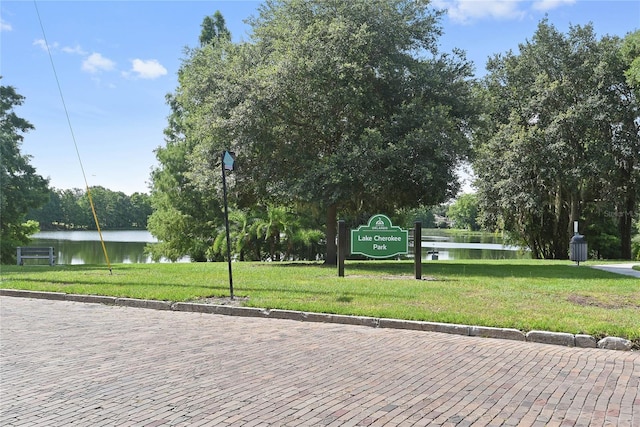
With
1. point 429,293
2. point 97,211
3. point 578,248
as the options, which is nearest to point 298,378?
point 429,293

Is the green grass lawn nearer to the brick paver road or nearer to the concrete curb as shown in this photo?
the concrete curb

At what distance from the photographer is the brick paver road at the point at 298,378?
429cm

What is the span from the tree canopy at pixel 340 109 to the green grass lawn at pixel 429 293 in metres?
3.49

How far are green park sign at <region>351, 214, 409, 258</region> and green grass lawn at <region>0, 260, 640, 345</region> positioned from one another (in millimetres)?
730

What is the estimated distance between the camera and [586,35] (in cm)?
3173


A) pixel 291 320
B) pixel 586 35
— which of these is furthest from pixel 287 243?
pixel 291 320

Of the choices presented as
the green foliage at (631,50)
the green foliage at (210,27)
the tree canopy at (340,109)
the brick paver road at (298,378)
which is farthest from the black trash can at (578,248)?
the green foliage at (210,27)

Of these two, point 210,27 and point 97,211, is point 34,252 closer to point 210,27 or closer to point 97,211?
point 210,27

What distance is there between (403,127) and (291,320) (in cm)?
1091

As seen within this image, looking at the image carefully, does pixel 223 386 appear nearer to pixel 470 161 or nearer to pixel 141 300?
pixel 141 300

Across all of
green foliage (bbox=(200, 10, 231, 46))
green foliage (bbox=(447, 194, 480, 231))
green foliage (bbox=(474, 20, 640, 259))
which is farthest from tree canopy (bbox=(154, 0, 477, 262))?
green foliage (bbox=(447, 194, 480, 231))

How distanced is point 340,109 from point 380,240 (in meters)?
5.84

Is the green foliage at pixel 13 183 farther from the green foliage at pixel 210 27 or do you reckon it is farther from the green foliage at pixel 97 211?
the green foliage at pixel 97 211

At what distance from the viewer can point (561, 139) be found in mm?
30016
